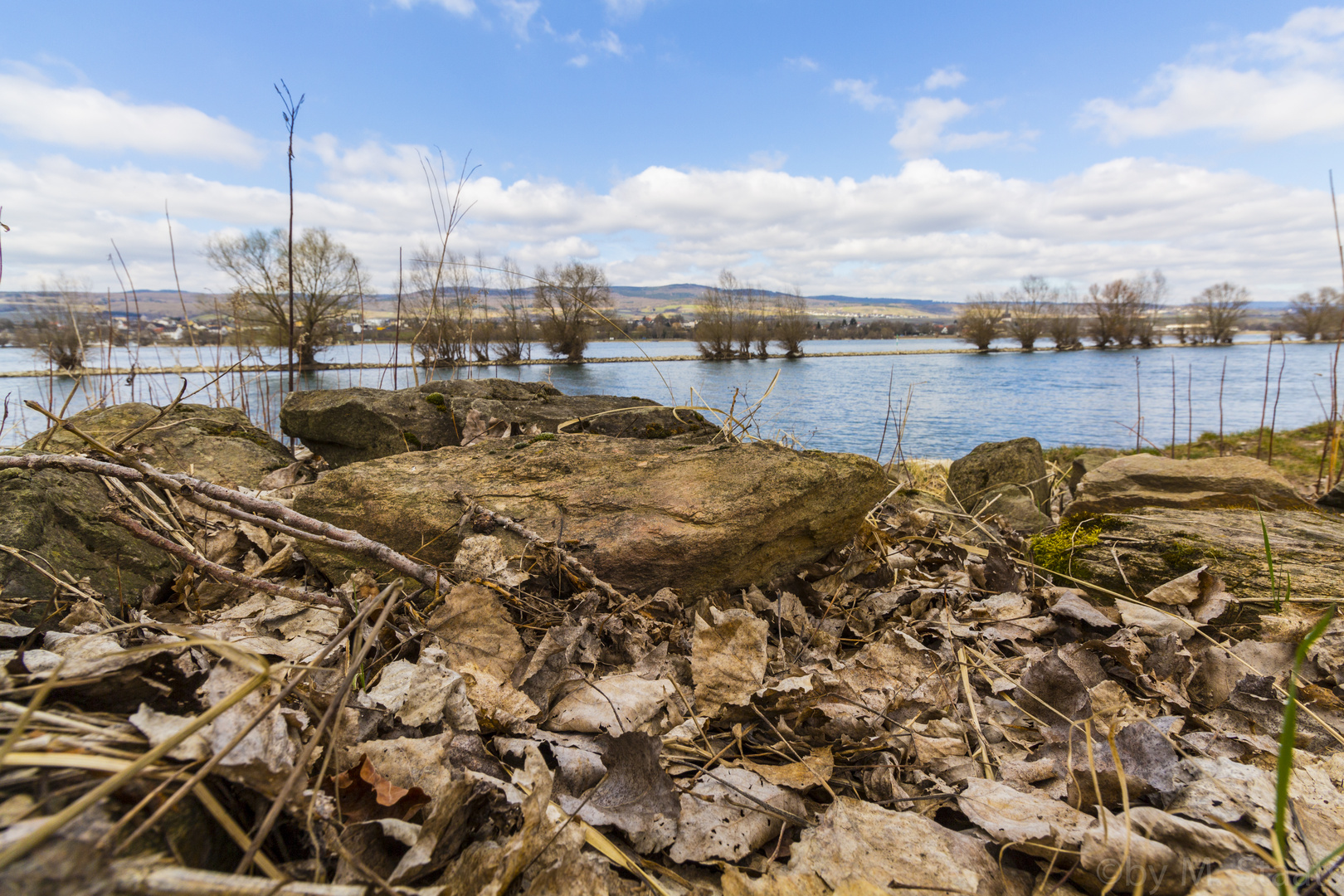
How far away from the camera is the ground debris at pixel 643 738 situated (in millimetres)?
718

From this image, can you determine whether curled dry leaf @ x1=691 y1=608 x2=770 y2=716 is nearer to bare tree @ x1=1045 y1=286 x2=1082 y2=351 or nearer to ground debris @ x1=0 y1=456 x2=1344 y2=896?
ground debris @ x1=0 y1=456 x2=1344 y2=896

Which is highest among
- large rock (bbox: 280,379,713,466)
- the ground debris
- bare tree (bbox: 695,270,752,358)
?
bare tree (bbox: 695,270,752,358)

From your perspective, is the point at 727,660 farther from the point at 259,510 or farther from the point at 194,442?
the point at 194,442

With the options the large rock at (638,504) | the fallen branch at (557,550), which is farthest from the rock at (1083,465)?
the fallen branch at (557,550)

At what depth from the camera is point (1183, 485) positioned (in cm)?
Result: 496

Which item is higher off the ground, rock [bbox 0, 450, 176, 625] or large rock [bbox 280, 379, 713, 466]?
large rock [bbox 280, 379, 713, 466]

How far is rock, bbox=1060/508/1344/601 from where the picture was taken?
2016mm

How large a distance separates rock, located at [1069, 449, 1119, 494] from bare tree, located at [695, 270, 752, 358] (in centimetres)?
4047

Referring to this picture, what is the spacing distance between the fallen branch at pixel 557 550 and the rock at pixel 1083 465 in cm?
730

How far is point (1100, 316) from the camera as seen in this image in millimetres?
61469

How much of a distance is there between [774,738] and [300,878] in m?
0.98

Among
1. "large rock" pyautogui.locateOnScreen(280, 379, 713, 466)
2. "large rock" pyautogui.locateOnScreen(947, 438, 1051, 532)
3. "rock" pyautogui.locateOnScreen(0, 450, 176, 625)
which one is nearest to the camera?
"rock" pyautogui.locateOnScreen(0, 450, 176, 625)

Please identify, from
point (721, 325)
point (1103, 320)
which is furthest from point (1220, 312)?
point (721, 325)

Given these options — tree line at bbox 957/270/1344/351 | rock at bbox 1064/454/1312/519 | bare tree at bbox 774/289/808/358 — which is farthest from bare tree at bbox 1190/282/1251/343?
rock at bbox 1064/454/1312/519
